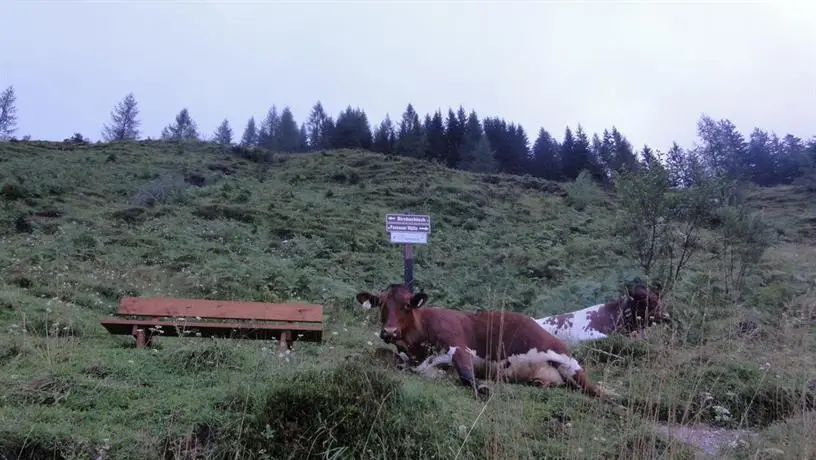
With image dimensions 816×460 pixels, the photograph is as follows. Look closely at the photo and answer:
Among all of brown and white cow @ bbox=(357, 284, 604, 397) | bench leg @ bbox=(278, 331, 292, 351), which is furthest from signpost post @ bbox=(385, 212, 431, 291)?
brown and white cow @ bbox=(357, 284, 604, 397)

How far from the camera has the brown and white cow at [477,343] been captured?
19.6 feet

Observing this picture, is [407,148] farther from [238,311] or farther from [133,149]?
[238,311]

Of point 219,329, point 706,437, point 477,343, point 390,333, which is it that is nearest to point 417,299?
point 390,333

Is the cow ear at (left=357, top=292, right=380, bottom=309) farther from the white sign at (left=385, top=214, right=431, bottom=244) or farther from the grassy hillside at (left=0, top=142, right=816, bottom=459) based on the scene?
the white sign at (left=385, top=214, right=431, bottom=244)

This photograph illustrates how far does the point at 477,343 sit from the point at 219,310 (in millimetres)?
2900

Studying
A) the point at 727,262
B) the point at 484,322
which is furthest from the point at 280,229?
the point at 484,322

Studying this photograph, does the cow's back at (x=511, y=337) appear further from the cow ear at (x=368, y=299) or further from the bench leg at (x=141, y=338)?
the bench leg at (x=141, y=338)

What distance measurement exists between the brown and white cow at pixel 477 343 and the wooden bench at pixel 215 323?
1.01 metres

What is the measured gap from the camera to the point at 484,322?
21.4ft

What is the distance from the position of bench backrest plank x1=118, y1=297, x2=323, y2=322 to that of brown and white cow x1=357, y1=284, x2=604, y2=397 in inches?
41.2

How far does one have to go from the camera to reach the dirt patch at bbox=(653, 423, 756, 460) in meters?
3.42

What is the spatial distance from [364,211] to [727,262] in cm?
1462

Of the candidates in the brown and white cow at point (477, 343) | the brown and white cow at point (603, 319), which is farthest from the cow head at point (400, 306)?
the brown and white cow at point (603, 319)

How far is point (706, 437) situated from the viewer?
4566 mm
